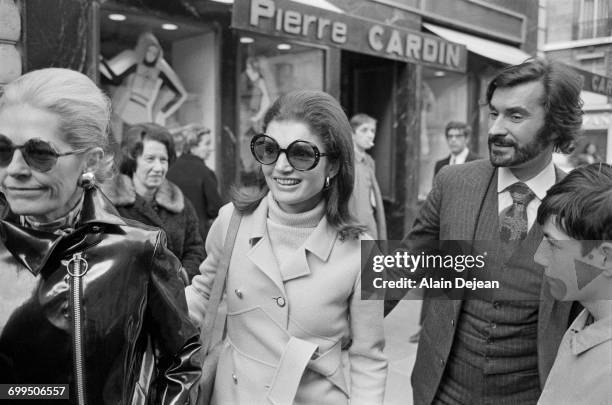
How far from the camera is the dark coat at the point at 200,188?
175 inches

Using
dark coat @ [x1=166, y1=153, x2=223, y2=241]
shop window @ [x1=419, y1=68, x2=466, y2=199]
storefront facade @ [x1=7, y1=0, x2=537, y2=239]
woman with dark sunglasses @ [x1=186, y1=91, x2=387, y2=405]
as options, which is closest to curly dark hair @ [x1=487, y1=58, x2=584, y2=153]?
woman with dark sunglasses @ [x1=186, y1=91, x2=387, y2=405]

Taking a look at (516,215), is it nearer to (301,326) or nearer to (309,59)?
(301,326)

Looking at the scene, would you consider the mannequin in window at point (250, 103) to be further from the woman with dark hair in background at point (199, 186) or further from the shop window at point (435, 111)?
the shop window at point (435, 111)

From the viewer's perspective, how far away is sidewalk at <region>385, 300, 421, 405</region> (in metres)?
4.18

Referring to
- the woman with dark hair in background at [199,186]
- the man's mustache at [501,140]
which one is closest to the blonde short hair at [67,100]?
the man's mustache at [501,140]

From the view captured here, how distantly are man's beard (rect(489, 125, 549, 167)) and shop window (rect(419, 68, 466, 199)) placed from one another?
23.7ft

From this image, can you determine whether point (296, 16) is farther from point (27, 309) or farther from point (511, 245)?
point (27, 309)

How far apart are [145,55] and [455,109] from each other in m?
5.66

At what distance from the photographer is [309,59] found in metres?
7.04

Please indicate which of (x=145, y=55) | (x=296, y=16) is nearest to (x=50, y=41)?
(x=145, y=55)

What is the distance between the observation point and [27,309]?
1255 millimetres

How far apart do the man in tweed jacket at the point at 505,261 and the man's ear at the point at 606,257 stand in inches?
18.2

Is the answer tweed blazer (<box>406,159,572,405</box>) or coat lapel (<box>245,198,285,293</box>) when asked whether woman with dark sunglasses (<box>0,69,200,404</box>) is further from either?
tweed blazer (<box>406,159,572,405</box>)

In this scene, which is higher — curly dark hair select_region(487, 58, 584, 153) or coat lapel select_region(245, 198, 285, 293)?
curly dark hair select_region(487, 58, 584, 153)
